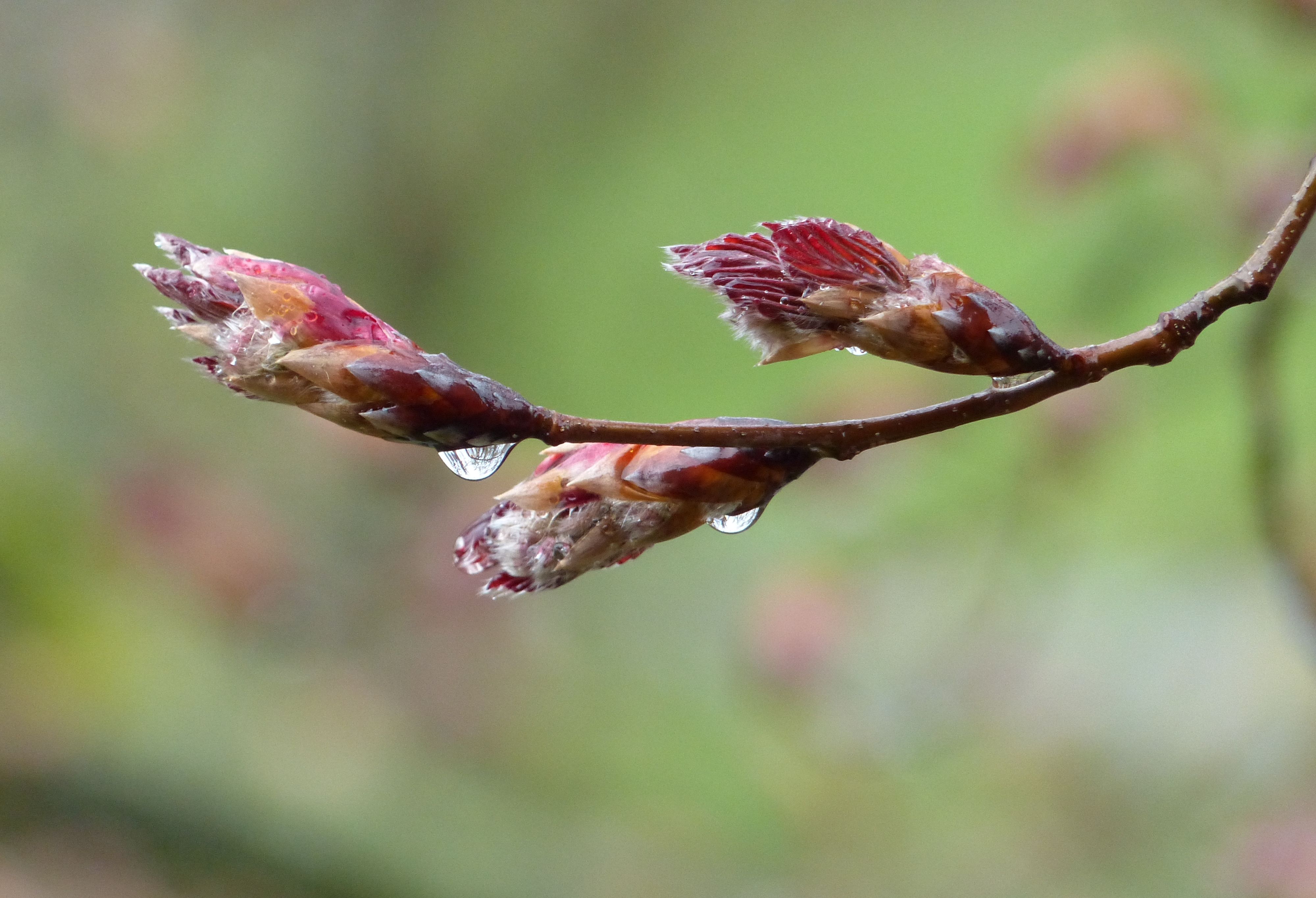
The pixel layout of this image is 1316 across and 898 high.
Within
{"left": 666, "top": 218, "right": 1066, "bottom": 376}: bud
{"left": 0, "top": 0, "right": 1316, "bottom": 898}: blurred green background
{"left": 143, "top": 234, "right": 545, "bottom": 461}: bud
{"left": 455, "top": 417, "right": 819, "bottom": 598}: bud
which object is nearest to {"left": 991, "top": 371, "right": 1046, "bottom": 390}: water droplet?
{"left": 666, "top": 218, "right": 1066, "bottom": 376}: bud

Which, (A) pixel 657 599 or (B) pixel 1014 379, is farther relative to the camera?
(A) pixel 657 599

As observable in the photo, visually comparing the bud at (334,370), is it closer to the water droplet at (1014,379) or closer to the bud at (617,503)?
the bud at (617,503)

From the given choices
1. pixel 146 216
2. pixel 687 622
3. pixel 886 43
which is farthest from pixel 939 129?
pixel 146 216

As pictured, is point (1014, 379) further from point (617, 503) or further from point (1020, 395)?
point (617, 503)

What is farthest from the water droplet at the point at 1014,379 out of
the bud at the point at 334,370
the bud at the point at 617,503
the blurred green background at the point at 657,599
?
the blurred green background at the point at 657,599

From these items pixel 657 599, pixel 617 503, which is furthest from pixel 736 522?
pixel 657 599

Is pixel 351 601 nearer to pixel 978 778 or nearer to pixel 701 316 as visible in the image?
pixel 978 778

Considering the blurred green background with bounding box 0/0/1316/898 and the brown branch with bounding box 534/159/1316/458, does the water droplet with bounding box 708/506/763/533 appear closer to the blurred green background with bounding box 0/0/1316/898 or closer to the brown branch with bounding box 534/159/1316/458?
the brown branch with bounding box 534/159/1316/458
